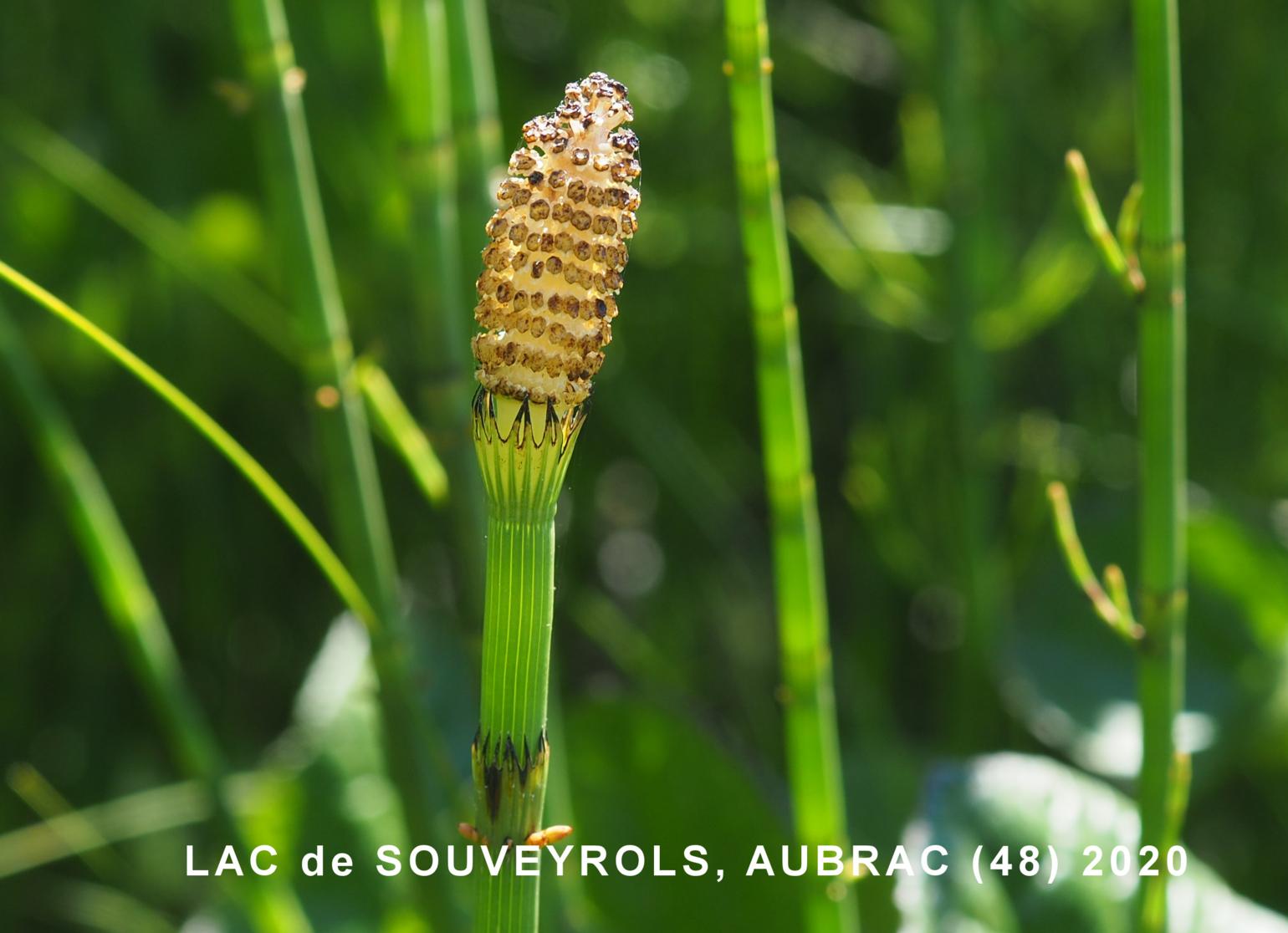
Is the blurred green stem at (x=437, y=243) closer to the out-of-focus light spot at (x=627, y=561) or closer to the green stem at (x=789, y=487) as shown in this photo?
the green stem at (x=789, y=487)

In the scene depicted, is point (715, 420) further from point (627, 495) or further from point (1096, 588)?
point (1096, 588)

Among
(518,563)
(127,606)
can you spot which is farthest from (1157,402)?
(127,606)

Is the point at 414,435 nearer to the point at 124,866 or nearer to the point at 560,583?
the point at 560,583

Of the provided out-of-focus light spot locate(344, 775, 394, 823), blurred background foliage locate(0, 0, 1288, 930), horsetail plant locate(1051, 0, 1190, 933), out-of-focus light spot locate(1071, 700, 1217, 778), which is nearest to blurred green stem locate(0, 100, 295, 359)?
blurred background foliage locate(0, 0, 1288, 930)

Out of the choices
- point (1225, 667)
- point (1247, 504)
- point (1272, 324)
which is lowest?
point (1225, 667)

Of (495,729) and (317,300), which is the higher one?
(317,300)

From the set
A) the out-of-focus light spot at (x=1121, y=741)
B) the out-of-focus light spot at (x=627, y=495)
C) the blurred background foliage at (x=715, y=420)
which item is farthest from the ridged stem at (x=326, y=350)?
the out-of-focus light spot at (x=627, y=495)

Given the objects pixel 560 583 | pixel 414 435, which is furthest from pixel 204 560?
pixel 414 435
